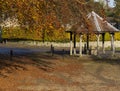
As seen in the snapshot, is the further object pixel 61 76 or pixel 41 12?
pixel 61 76

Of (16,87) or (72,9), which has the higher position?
(72,9)

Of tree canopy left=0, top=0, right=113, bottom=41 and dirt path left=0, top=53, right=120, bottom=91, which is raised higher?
tree canopy left=0, top=0, right=113, bottom=41

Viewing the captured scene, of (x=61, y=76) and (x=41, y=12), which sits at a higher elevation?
(x=41, y=12)

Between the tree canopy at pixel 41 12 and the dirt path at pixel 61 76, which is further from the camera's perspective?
the dirt path at pixel 61 76

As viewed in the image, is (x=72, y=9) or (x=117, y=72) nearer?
(x=72, y=9)

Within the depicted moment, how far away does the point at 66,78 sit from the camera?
24.2 meters

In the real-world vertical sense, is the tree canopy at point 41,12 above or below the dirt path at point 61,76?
above

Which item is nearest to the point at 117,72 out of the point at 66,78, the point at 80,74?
the point at 80,74

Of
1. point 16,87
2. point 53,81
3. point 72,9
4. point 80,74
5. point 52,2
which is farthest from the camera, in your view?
point 80,74


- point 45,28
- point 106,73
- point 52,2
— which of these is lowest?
point 106,73

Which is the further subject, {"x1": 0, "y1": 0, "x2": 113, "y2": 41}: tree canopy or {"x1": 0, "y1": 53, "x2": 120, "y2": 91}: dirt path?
{"x1": 0, "y1": 53, "x2": 120, "y2": 91}: dirt path

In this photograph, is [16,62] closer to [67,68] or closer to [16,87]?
[67,68]

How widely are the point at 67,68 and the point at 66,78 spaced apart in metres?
5.40

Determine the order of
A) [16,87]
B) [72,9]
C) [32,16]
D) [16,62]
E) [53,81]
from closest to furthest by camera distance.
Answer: [32,16], [72,9], [16,87], [53,81], [16,62]
